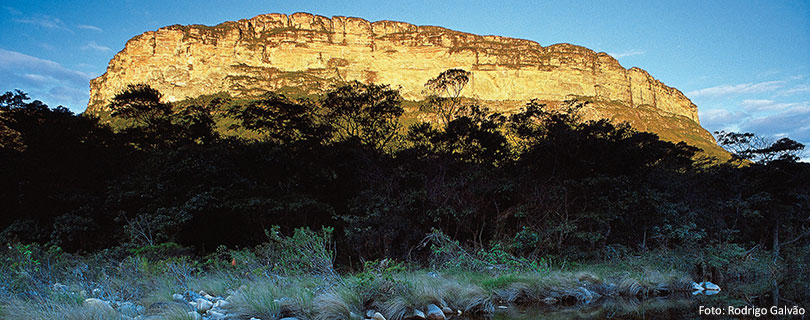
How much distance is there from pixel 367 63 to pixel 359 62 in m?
2.24

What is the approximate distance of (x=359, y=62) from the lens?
112125mm

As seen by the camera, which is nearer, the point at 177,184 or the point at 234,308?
the point at 234,308

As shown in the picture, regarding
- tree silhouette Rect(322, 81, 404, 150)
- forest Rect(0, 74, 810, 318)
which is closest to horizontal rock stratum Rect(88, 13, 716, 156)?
tree silhouette Rect(322, 81, 404, 150)

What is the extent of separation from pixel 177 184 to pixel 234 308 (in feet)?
38.1

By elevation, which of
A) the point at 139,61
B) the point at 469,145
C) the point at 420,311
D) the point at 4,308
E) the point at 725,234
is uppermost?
the point at 139,61

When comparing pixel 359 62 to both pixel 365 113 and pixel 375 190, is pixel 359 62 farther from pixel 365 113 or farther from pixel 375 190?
pixel 375 190

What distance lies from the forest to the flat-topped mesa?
70607mm

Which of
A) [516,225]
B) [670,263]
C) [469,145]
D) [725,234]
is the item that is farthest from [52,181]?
[725,234]

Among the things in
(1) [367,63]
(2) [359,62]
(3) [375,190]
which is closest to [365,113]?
(3) [375,190]

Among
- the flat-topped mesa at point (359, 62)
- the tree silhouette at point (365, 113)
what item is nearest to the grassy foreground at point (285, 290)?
the tree silhouette at point (365, 113)

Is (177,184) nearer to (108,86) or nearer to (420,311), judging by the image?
(420,311)

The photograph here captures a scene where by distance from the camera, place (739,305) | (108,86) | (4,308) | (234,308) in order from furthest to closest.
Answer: (108,86) → (739,305) → (234,308) → (4,308)

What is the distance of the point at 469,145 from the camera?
17.1 meters

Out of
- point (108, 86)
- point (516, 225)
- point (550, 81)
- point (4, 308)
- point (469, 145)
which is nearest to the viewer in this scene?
point (4, 308)
